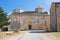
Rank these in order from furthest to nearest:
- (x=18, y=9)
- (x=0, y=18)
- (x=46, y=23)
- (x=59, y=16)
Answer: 1. (x=18, y=9)
2. (x=46, y=23)
3. (x=0, y=18)
4. (x=59, y=16)

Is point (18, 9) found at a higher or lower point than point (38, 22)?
higher

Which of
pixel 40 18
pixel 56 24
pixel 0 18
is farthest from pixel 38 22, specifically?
pixel 56 24

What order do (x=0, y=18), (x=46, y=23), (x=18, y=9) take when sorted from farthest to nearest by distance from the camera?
(x=18, y=9) < (x=46, y=23) < (x=0, y=18)

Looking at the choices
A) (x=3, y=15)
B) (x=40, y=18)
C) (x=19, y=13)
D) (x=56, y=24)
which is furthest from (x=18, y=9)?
(x=56, y=24)

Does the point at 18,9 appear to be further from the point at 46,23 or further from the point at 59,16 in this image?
the point at 59,16

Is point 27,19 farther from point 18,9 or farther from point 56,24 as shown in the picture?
point 56,24

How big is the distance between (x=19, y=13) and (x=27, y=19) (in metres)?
6.35

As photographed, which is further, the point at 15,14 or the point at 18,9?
the point at 18,9

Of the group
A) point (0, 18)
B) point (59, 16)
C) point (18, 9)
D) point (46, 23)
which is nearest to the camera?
point (59, 16)

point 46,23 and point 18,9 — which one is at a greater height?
point 18,9

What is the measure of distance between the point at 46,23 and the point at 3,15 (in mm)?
23270

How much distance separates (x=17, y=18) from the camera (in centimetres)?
8531

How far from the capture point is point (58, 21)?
163 ft

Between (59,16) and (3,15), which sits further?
(3,15)
